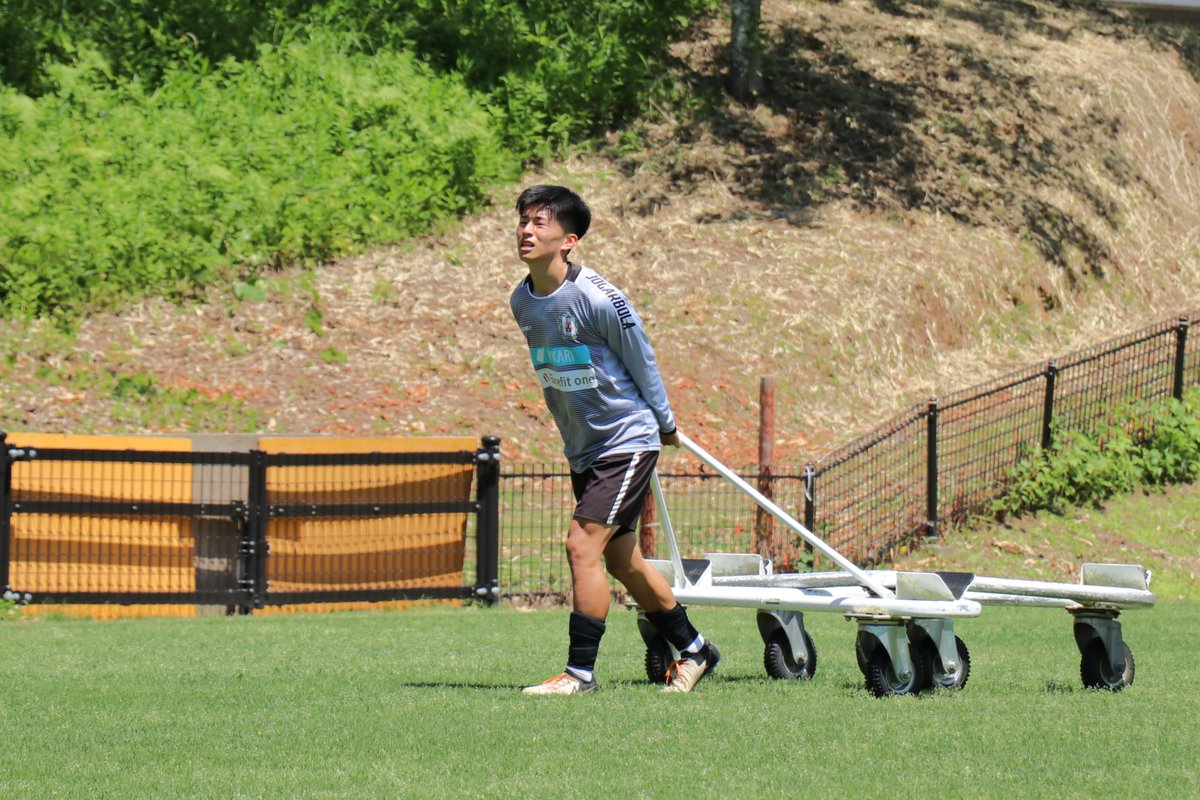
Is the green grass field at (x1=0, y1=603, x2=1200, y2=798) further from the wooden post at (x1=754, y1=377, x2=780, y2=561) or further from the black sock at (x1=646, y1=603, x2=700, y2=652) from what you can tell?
the wooden post at (x1=754, y1=377, x2=780, y2=561)

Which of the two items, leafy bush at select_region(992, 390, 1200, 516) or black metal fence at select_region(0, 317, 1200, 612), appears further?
leafy bush at select_region(992, 390, 1200, 516)

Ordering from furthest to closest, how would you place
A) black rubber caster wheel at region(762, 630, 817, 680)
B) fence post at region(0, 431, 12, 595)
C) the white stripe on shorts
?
1. fence post at region(0, 431, 12, 595)
2. black rubber caster wheel at region(762, 630, 817, 680)
3. the white stripe on shorts

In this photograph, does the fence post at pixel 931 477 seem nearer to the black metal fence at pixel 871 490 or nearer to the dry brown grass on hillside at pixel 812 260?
the black metal fence at pixel 871 490

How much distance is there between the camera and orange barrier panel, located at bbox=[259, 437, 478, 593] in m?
11.4

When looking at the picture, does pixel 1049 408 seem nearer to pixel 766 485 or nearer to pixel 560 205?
pixel 766 485

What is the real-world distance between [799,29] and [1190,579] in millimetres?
13707

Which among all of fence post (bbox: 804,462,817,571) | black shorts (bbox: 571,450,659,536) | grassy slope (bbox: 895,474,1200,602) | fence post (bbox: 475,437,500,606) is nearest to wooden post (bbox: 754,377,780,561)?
fence post (bbox: 804,462,817,571)

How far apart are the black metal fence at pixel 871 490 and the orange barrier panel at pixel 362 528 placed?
1.83ft

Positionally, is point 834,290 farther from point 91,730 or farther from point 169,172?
point 91,730

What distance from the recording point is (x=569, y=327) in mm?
6406

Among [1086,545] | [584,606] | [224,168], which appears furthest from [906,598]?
[224,168]

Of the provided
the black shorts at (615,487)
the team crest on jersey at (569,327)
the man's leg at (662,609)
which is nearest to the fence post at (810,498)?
the man's leg at (662,609)

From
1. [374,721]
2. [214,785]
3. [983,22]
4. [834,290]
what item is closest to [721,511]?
[834,290]

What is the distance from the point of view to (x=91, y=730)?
5.66 m
